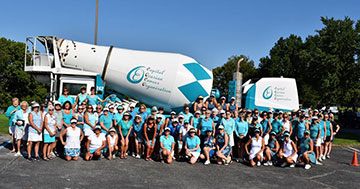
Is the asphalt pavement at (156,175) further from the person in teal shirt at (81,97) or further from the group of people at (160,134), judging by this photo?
the person in teal shirt at (81,97)

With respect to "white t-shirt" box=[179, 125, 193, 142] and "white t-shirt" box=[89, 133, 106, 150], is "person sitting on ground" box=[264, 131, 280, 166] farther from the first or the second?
"white t-shirt" box=[89, 133, 106, 150]

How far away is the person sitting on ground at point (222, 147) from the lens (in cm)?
805

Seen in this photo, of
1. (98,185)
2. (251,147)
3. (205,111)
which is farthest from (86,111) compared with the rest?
(251,147)

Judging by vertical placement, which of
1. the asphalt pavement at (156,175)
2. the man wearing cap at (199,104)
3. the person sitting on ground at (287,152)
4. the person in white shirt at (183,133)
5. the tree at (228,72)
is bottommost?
the asphalt pavement at (156,175)

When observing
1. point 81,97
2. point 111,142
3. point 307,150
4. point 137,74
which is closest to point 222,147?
point 307,150

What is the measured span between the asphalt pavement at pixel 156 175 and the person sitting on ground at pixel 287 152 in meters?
0.28

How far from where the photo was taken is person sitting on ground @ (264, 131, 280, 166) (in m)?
8.17

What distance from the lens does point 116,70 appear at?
9734 mm

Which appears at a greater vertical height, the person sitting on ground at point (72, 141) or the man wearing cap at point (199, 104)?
the man wearing cap at point (199, 104)

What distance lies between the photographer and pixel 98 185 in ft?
18.4

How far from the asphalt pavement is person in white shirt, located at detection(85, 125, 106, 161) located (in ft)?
0.81

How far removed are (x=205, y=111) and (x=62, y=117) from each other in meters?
4.12

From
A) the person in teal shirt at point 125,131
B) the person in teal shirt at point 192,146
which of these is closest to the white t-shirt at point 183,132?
the person in teal shirt at point 192,146

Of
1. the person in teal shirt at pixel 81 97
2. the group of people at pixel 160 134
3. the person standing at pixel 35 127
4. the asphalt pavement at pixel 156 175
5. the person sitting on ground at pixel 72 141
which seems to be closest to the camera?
the asphalt pavement at pixel 156 175
